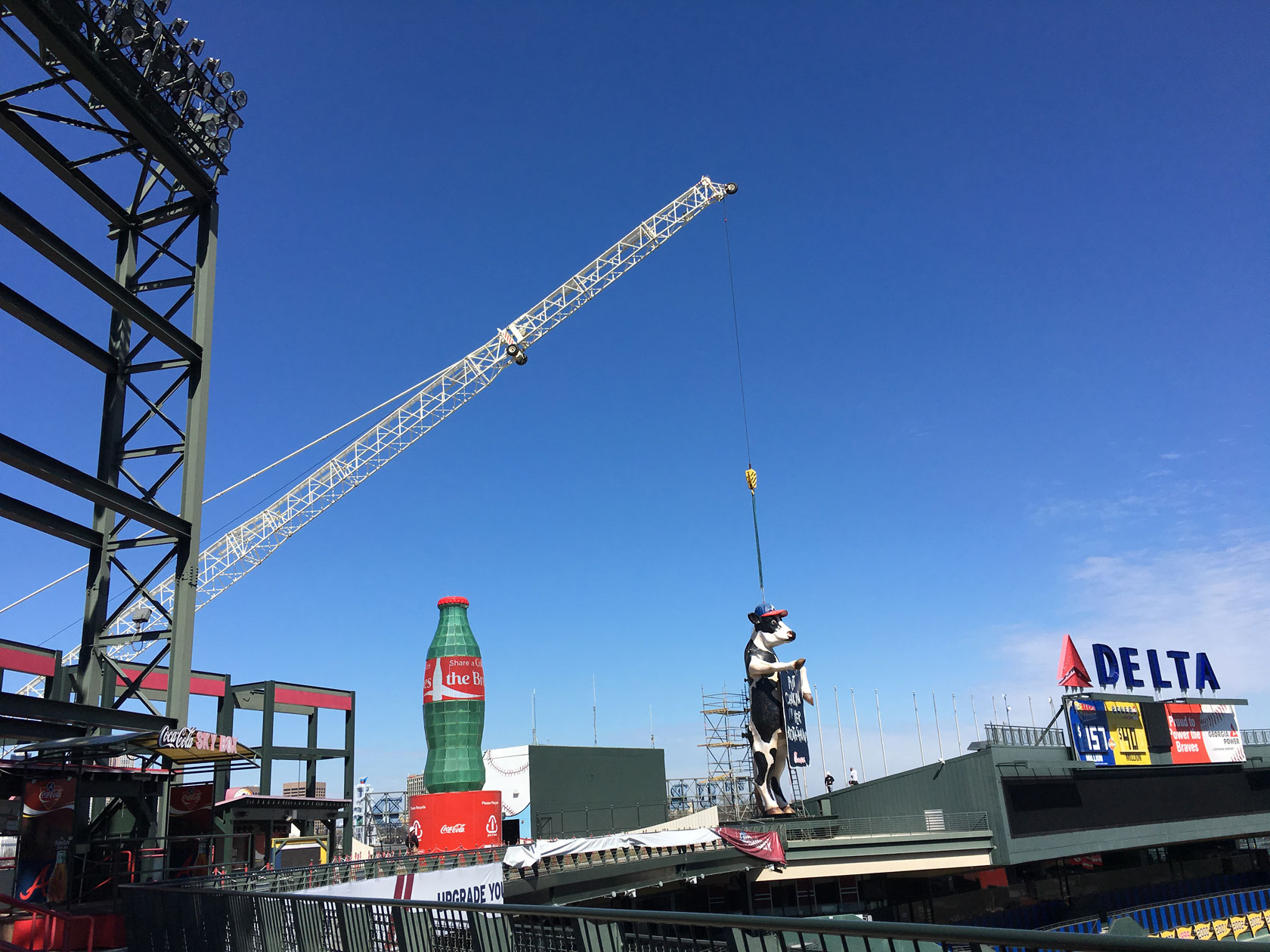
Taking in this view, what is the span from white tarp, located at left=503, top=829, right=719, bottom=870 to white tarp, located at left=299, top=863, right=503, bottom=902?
1.01 meters

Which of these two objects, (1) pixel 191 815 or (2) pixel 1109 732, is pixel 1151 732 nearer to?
(2) pixel 1109 732

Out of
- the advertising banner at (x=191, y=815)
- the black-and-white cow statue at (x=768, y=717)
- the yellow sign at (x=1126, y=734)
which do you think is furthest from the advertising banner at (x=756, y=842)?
the yellow sign at (x=1126, y=734)

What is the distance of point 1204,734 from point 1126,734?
717 cm

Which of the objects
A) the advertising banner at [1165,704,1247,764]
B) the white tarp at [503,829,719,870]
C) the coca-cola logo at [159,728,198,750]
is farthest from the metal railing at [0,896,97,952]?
the advertising banner at [1165,704,1247,764]

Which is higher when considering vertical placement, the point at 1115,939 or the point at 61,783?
the point at 61,783

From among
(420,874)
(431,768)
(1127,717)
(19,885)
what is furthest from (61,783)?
(1127,717)

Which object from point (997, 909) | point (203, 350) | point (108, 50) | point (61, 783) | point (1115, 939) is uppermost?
point (108, 50)

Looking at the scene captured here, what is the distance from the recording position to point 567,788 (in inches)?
2190

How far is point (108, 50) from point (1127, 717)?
53.7m

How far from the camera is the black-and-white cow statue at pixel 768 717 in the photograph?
4297 cm

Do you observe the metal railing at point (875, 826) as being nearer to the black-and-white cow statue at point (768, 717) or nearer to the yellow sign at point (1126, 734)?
the black-and-white cow statue at point (768, 717)

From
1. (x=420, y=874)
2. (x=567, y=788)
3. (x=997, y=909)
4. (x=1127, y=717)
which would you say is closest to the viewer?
(x=420, y=874)

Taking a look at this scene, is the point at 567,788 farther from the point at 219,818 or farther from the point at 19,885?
the point at 19,885

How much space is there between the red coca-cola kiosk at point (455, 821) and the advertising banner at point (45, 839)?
13454 mm
